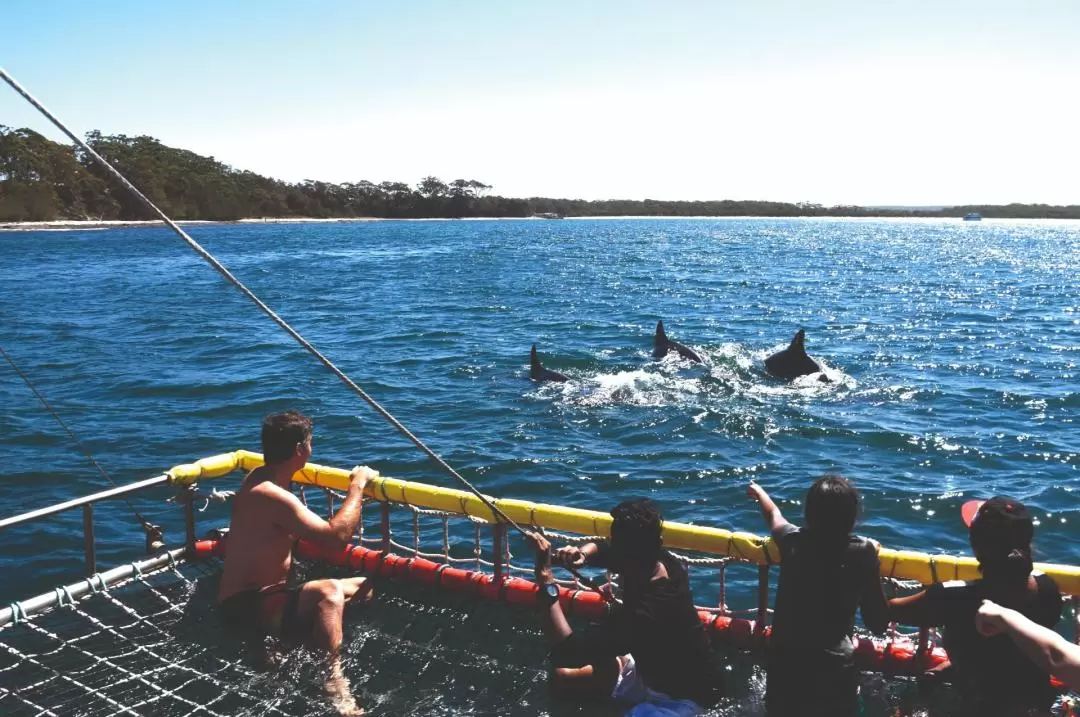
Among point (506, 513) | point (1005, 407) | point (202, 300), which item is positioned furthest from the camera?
point (202, 300)

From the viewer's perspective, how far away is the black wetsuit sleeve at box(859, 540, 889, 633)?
4.46 m

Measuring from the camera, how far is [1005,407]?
1717 cm

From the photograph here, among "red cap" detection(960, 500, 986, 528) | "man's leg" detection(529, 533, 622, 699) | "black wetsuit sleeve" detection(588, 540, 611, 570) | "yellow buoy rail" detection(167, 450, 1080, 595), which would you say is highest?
"red cap" detection(960, 500, 986, 528)

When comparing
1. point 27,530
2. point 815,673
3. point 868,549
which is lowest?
point 27,530

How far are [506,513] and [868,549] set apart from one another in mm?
2847

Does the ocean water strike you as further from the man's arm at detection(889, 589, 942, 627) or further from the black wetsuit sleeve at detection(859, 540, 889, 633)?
the black wetsuit sleeve at detection(859, 540, 889, 633)

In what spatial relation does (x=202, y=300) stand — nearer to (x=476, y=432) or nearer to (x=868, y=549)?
(x=476, y=432)

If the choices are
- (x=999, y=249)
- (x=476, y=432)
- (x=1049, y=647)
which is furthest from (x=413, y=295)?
(x=999, y=249)

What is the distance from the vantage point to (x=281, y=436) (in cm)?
555

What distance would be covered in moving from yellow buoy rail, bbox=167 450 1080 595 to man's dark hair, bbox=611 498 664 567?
3.47ft

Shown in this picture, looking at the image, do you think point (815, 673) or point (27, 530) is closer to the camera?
point (815, 673)

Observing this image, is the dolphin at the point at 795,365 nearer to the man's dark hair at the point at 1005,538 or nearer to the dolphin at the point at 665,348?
the dolphin at the point at 665,348

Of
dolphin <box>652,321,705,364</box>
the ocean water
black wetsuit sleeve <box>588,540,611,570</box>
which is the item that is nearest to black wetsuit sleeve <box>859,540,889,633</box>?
black wetsuit sleeve <box>588,540,611,570</box>

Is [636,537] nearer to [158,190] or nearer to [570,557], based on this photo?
[570,557]
